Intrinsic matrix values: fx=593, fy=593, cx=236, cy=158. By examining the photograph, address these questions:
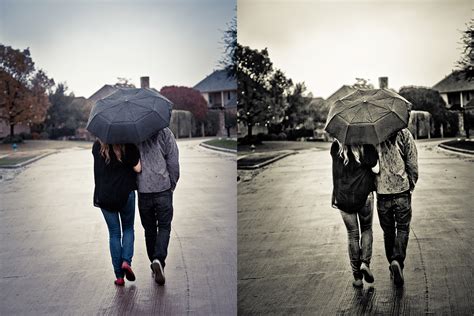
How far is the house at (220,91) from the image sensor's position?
3492mm

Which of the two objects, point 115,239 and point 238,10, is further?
point 238,10

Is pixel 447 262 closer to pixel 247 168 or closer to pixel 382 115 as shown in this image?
pixel 382 115

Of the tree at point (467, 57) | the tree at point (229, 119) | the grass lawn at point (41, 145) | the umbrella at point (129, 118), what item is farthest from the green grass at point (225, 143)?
the tree at point (467, 57)

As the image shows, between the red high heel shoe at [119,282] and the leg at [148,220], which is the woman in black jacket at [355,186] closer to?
the leg at [148,220]

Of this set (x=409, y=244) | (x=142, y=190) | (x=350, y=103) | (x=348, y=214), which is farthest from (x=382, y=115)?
(x=142, y=190)

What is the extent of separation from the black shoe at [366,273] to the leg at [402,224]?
0.16 meters

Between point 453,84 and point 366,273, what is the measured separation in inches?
48.9

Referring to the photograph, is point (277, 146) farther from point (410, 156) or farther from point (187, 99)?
point (410, 156)

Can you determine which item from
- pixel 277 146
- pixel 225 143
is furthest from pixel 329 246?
pixel 225 143

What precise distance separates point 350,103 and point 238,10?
0.94m

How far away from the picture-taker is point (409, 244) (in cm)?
333

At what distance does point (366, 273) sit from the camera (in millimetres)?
3250

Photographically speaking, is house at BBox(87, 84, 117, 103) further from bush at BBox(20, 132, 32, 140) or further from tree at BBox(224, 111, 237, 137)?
tree at BBox(224, 111, 237, 137)

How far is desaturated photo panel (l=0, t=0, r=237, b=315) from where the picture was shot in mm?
3002
